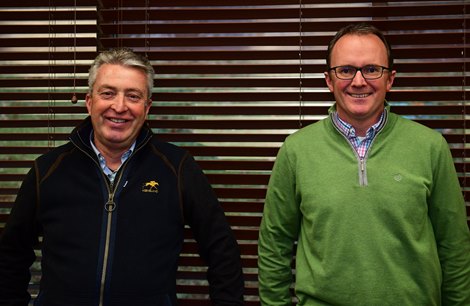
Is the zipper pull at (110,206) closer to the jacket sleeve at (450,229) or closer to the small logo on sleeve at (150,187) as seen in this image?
the small logo on sleeve at (150,187)

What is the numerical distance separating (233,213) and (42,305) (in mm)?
852

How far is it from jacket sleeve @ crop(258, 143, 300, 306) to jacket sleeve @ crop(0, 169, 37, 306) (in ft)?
2.95

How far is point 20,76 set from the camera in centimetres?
234

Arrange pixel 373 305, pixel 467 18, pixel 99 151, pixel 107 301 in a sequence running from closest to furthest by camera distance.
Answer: pixel 373 305 < pixel 107 301 < pixel 99 151 < pixel 467 18

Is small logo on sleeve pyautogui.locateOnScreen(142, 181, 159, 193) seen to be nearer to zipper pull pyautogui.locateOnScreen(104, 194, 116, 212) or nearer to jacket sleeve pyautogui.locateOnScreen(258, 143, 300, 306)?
zipper pull pyautogui.locateOnScreen(104, 194, 116, 212)

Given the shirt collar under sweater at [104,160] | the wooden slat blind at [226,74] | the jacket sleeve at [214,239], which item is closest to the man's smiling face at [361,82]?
the wooden slat blind at [226,74]

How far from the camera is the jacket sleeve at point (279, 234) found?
189 cm

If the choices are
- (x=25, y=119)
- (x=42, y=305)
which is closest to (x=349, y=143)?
(x=42, y=305)

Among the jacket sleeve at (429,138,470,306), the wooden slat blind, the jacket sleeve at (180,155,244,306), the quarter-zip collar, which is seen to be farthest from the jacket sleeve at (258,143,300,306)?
the jacket sleeve at (429,138,470,306)

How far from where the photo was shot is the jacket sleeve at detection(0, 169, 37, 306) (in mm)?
1983

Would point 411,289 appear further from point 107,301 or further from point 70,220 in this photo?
point 70,220

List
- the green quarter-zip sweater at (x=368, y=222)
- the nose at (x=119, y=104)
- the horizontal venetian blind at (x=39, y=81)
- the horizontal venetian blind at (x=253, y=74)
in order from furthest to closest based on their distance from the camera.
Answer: the horizontal venetian blind at (x=39, y=81)
the horizontal venetian blind at (x=253, y=74)
the nose at (x=119, y=104)
the green quarter-zip sweater at (x=368, y=222)

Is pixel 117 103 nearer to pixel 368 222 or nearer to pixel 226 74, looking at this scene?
pixel 226 74

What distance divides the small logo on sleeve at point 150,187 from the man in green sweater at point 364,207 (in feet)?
1.39
